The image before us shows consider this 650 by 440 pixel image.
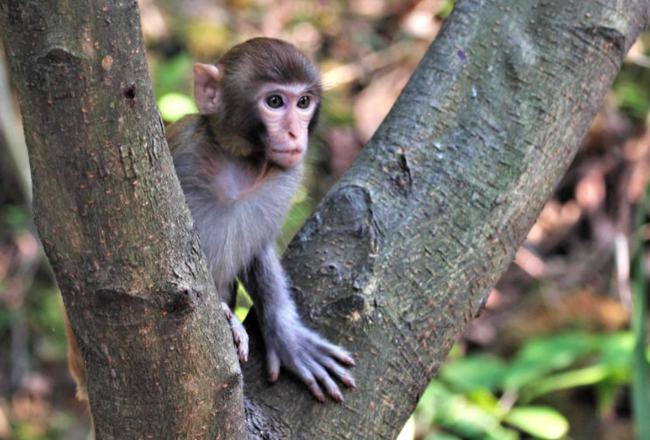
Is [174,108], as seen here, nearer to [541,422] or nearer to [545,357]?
[541,422]

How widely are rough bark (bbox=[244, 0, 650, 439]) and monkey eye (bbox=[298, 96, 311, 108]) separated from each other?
350 mm

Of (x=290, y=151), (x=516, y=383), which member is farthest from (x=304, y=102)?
(x=516, y=383)

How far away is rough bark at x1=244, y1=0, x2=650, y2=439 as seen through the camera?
2439 mm

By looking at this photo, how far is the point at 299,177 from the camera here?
3162 millimetres

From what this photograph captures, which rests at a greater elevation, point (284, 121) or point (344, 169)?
point (284, 121)

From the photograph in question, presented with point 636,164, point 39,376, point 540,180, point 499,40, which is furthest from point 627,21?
point 39,376

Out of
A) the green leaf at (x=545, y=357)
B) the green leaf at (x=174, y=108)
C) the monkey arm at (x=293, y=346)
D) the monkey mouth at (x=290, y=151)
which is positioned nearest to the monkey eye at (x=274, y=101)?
the monkey mouth at (x=290, y=151)

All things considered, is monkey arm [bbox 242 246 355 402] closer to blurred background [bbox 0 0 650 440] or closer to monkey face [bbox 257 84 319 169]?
monkey face [bbox 257 84 319 169]

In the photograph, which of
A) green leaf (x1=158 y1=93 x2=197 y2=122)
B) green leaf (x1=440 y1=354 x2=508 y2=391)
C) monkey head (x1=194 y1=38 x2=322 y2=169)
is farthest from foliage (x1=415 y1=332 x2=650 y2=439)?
green leaf (x1=158 y1=93 x2=197 y2=122)

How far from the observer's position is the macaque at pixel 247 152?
293 cm

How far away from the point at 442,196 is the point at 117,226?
3.78ft

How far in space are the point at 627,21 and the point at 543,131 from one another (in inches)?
17.4

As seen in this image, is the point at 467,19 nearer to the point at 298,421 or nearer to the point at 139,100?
the point at 298,421

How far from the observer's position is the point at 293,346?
249 cm
